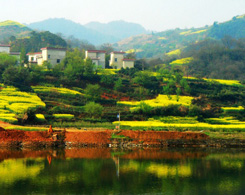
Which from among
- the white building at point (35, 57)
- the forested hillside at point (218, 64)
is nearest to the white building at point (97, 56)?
the white building at point (35, 57)

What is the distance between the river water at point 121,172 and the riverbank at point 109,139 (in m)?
2.10

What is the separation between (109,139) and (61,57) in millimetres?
38629

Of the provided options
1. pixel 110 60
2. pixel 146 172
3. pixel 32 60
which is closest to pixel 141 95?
pixel 110 60

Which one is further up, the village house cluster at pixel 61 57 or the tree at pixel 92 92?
the village house cluster at pixel 61 57

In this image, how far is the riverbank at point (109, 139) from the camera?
1565 inches

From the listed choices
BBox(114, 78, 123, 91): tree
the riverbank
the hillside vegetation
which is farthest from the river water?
BBox(114, 78, 123, 91): tree

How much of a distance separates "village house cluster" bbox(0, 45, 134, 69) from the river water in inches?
1590

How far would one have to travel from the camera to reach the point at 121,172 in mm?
29766

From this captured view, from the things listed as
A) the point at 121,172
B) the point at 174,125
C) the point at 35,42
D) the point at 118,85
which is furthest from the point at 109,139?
the point at 35,42

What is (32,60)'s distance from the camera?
8369 cm

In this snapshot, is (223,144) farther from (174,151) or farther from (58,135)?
(58,135)

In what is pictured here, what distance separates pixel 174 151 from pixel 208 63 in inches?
3304

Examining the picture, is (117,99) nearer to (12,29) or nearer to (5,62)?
(5,62)

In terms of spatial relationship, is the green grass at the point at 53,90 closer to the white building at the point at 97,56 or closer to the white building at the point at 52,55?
the white building at the point at 52,55
